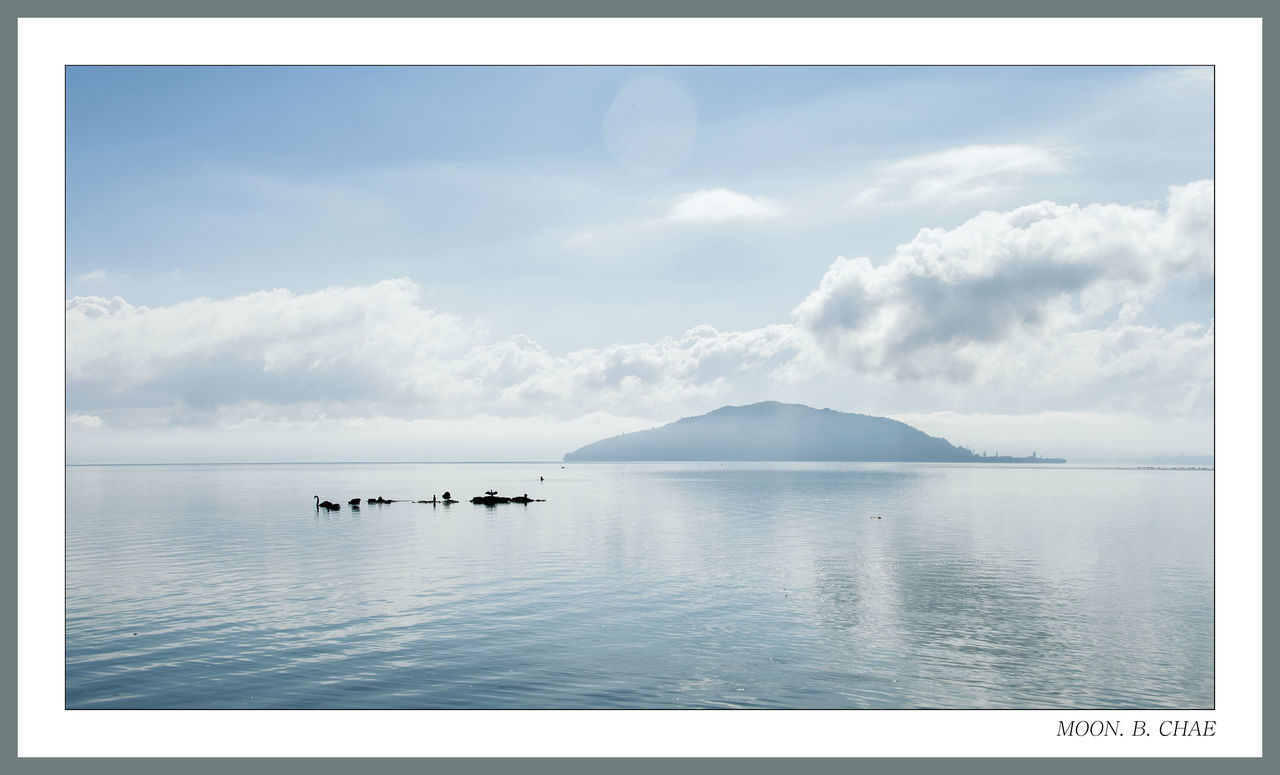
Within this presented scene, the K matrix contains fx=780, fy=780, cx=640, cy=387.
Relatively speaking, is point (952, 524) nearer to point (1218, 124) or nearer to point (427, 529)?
point (427, 529)

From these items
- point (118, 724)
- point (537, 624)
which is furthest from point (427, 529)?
point (118, 724)

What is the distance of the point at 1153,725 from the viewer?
58.1 feet

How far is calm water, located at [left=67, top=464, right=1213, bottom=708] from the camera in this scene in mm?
23703

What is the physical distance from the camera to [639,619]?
3328 centimetres

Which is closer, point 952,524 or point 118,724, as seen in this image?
point 118,724

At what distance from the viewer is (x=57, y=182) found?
19.0 meters

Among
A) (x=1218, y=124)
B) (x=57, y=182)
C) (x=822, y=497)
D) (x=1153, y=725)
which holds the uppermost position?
(x=1218, y=124)

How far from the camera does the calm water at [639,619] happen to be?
2370cm

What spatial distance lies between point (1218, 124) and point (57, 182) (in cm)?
2842

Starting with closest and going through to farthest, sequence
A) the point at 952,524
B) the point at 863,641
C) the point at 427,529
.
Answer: the point at 863,641 < the point at 427,529 < the point at 952,524

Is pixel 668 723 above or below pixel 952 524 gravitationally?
above

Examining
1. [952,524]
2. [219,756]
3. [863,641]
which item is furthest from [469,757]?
[952,524]

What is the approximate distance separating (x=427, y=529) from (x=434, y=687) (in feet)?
176

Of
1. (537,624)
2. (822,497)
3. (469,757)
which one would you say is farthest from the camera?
(822,497)
